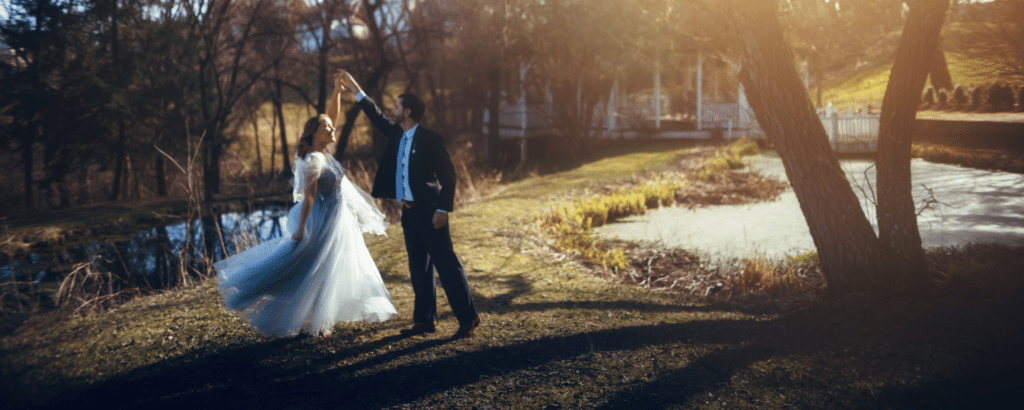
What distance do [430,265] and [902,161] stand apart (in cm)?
388

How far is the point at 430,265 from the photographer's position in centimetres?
437

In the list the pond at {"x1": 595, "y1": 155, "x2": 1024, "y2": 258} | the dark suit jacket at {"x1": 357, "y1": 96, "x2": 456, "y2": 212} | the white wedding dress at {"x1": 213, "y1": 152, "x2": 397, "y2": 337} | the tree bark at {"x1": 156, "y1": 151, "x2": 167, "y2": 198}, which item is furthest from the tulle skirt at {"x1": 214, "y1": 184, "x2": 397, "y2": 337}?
the tree bark at {"x1": 156, "y1": 151, "x2": 167, "y2": 198}

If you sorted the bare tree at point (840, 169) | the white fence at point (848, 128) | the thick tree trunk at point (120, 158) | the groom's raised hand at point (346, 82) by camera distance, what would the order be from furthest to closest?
the thick tree trunk at point (120, 158) < the white fence at point (848, 128) < the bare tree at point (840, 169) < the groom's raised hand at point (346, 82)

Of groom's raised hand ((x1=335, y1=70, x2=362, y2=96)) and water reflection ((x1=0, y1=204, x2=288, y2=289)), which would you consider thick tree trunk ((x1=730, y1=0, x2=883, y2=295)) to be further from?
water reflection ((x1=0, y1=204, x2=288, y2=289))

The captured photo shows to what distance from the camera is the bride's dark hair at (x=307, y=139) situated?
3.99 metres

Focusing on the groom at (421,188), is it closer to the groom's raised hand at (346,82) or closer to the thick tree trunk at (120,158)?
the groom's raised hand at (346,82)

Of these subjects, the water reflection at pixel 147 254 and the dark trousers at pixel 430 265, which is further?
the water reflection at pixel 147 254

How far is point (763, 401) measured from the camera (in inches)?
133

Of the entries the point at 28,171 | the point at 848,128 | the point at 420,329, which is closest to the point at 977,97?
the point at 420,329

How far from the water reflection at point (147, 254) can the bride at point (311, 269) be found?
3.30 meters

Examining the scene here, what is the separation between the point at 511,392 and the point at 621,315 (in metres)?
1.77

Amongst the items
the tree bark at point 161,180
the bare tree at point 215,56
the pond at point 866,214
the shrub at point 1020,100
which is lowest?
the pond at point 866,214

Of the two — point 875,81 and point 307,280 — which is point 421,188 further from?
point 875,81

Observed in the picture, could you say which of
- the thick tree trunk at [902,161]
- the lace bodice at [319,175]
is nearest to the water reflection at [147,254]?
the lace bodice at [319,175]
